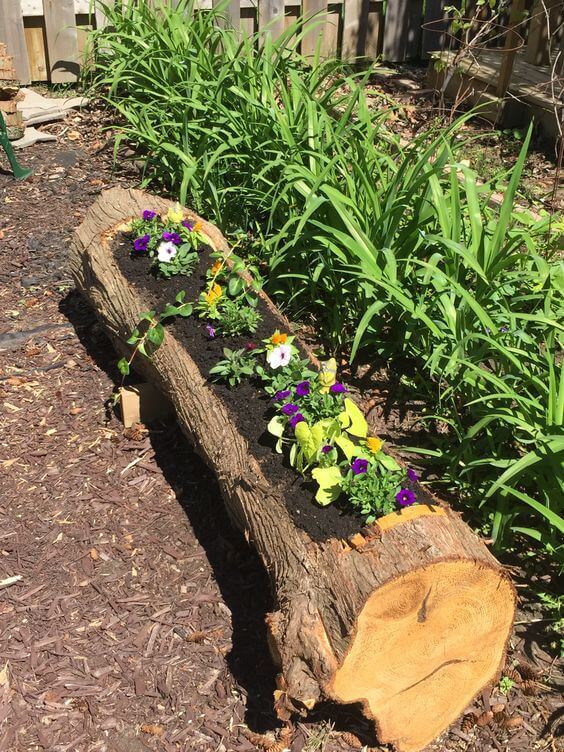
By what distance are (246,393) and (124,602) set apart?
31.2 inches

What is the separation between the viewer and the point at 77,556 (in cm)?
291

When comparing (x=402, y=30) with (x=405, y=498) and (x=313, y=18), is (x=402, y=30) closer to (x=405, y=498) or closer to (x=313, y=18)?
(x=313, y=18)

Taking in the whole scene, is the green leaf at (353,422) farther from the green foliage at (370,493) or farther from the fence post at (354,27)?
the fence post at (354,27)

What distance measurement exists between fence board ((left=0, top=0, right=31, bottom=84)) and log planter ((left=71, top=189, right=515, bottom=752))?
187 inches

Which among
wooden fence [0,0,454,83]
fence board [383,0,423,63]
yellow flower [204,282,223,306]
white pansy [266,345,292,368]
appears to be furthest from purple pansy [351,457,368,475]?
fence board [383,0,423,63]

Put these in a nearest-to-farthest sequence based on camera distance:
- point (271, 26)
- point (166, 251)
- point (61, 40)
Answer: point (166, 251) < point (61, 40) < point (271, 26)

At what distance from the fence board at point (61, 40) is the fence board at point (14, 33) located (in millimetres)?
184

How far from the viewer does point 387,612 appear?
7.13 ft

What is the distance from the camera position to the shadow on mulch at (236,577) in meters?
2.46

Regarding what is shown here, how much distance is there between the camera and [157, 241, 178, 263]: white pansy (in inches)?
128

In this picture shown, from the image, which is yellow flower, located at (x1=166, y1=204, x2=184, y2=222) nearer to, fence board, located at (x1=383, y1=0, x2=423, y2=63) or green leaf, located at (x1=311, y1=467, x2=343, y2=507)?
green leaf, located at (x1=311, y1=467, x2=343, y2=507)

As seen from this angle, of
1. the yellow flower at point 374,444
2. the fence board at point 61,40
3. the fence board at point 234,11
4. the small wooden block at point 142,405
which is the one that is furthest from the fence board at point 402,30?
the yellow flower at point 374,444

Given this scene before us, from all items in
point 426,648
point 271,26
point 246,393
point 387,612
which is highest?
point 271,26

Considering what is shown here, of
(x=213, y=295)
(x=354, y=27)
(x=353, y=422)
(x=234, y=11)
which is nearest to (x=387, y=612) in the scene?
(x=353, y=422)
